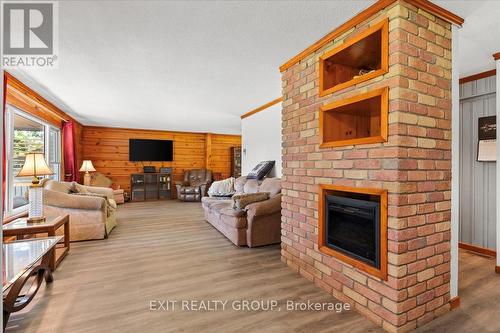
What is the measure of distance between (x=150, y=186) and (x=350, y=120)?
6812mm

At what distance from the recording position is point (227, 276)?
2.63m

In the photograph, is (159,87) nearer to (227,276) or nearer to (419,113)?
(227,276)

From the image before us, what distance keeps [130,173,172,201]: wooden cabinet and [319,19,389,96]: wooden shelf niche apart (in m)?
6.63

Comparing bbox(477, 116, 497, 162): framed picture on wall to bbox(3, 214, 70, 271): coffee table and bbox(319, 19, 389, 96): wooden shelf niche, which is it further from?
bbox(3, 214, 70, 271): coffee table

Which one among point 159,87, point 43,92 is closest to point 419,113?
point 159,87

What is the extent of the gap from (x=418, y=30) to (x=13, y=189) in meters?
5.14

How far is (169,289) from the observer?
2385 mm

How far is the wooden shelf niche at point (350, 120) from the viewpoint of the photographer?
2072 mm

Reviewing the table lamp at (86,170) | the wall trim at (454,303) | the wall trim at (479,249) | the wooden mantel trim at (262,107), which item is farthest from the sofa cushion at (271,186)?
the table lamp at (86,170)

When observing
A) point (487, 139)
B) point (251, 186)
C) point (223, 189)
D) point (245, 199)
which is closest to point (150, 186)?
point (223, 189)

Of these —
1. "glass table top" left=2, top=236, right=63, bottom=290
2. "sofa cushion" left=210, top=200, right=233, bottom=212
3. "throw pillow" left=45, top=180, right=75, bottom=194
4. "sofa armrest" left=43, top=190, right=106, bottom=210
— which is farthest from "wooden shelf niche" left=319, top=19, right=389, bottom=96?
"throw pillow" left=45, top=180, right=75, bottom=194

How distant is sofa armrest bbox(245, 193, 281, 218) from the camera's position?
134 inches

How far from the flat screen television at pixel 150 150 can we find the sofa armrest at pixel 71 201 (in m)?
4.28

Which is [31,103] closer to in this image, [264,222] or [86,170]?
[86,170]
